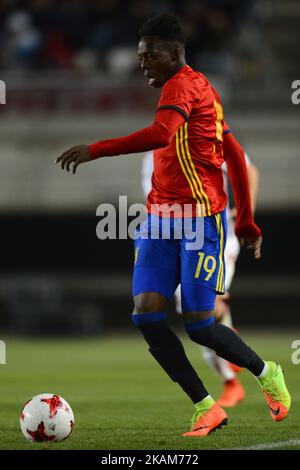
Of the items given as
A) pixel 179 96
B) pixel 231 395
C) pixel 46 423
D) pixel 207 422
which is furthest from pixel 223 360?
pixel 179 96

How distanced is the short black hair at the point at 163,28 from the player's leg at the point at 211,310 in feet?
3.36

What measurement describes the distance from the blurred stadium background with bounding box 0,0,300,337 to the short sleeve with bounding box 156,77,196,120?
1052cm

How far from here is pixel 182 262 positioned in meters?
6.14

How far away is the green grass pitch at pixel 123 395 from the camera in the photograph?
19.5ft

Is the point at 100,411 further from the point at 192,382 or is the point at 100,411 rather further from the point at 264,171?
the point at 264,171

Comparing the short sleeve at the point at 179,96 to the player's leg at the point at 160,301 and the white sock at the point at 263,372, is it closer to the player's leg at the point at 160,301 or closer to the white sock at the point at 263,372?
the player's leg at the point at 160,301

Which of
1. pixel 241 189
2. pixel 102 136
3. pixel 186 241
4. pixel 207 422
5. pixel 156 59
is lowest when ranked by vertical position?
pixel 207 422

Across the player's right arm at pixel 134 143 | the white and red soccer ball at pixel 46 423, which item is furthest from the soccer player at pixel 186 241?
the white and red soccer ball at pixel 46 423

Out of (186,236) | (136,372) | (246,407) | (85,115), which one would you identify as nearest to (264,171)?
(85,115)

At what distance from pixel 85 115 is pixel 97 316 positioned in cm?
326

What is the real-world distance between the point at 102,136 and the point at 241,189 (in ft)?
36.8

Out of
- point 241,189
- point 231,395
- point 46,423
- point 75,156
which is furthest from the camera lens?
point 231,395

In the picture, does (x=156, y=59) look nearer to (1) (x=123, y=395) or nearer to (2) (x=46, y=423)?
(2) (x=46, y=423)

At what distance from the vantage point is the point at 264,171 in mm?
17844
